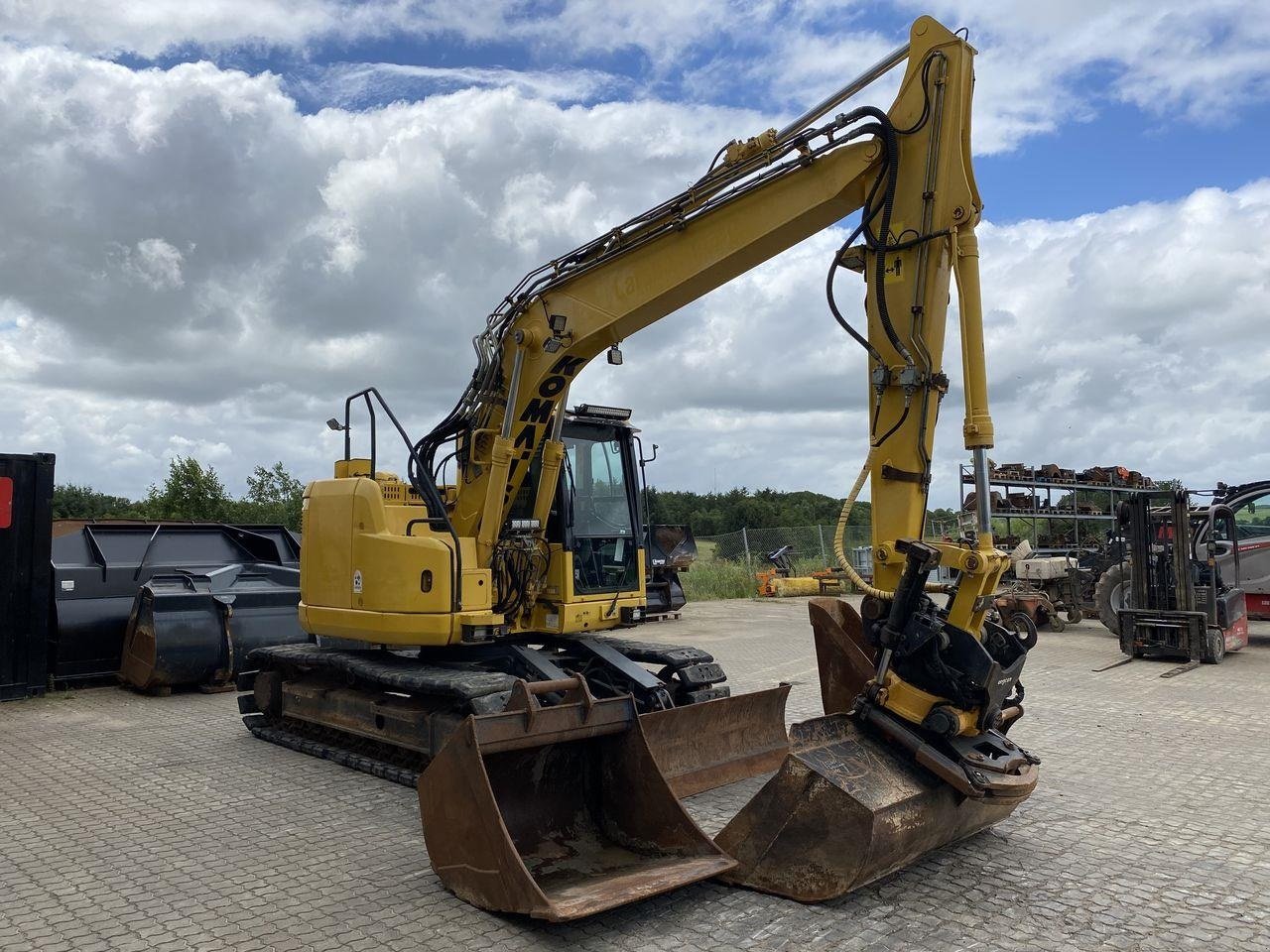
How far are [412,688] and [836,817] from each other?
334cm

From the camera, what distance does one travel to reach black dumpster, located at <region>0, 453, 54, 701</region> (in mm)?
10227

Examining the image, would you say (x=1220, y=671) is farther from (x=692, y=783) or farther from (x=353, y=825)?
(x=353, y=825)

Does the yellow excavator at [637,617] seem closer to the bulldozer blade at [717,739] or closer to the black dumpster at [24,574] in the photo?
the bulldozer blade at [717,739]

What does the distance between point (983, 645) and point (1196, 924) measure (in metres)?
1.49

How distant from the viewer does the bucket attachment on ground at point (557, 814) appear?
4.32 meters

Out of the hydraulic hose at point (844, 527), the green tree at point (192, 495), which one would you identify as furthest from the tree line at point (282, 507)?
the hydraulic hose at point (844, 527)

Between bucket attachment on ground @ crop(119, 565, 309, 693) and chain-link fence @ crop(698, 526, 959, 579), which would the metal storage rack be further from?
bucket attachment on ground @ crop(119, 565, 309, 693)

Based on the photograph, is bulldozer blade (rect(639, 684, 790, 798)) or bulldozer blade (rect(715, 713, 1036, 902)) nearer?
bulldozer blade (rect(715, 713, 1036, 902))

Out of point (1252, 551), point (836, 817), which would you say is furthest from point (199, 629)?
point (1252, 551)

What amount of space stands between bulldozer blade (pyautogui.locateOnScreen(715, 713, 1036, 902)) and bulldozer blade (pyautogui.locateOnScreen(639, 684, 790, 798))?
1371 mm

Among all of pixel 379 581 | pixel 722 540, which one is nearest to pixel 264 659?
pixel 379 581

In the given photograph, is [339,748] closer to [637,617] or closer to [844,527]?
[637,617]

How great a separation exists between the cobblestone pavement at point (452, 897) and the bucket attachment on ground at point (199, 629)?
5.41 ft

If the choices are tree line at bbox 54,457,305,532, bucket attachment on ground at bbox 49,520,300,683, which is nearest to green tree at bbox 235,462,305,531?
tree line at bbox 54,457,305,532
